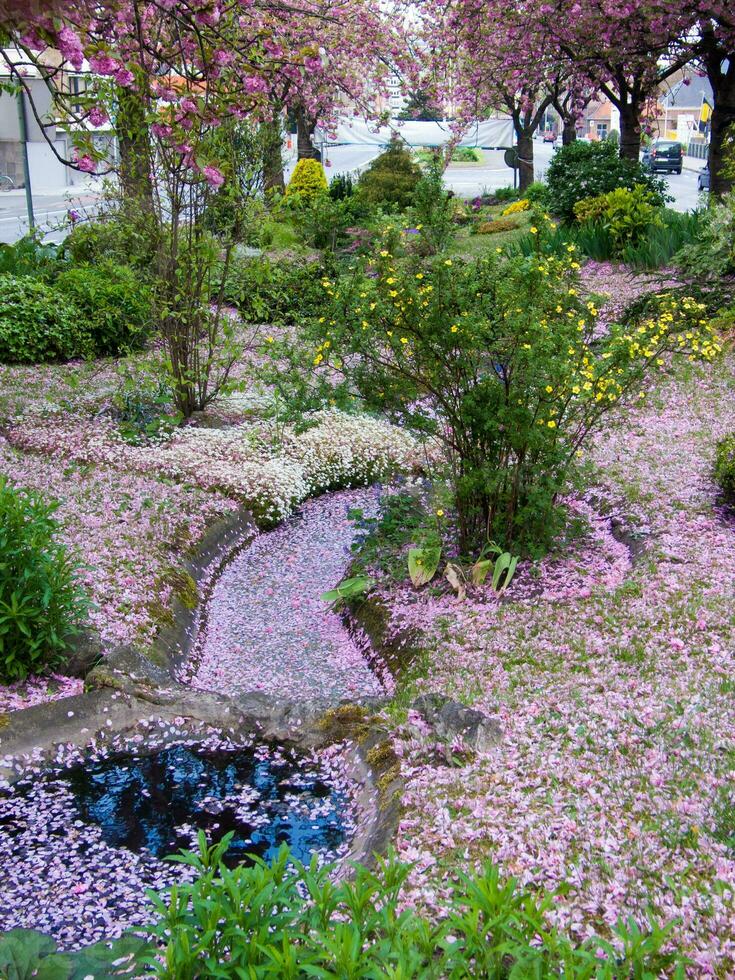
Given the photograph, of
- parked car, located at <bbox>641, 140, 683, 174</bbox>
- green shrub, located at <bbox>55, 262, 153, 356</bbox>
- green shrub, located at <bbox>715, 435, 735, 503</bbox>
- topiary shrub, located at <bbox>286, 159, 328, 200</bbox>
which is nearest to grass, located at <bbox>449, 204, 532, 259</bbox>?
topiary shrub, located at <bbox>286, 159, 328, 200</bbox>

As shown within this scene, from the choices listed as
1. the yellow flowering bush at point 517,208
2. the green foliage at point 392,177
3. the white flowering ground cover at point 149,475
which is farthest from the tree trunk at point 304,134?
the white flowering ground cover at point 149,475

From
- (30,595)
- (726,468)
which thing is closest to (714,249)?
(726,468)

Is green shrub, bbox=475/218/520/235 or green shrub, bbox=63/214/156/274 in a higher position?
green shrub, bbox=475/218/520/235

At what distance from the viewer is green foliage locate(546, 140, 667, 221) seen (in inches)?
669

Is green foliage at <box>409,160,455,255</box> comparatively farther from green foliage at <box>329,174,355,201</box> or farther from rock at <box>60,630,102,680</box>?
rock at <box>60,630,102,680</box>

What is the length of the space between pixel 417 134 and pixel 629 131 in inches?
814

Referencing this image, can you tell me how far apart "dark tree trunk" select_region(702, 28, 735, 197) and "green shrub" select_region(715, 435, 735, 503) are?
7.81 meters

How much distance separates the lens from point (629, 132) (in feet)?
60.3

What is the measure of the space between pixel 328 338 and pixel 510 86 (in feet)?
55.3

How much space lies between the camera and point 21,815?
154 inches

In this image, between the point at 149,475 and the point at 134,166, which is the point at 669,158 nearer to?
the point at 134,166

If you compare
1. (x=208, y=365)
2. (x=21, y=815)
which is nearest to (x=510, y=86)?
(x=208, y=365)

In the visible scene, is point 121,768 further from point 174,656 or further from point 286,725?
point 174,656

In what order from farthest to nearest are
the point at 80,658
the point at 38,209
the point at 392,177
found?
1. the point at 38,209
2. the point at 392,177
3. the point at 80,658
